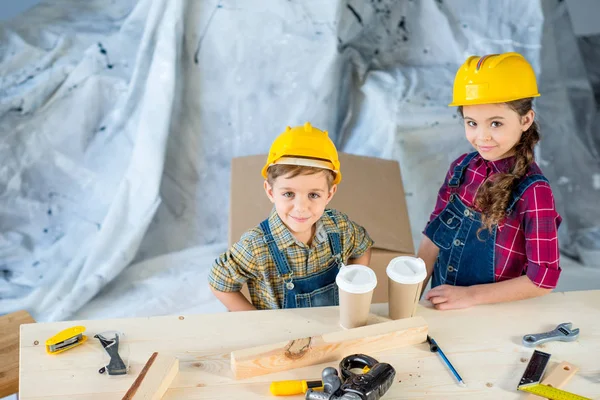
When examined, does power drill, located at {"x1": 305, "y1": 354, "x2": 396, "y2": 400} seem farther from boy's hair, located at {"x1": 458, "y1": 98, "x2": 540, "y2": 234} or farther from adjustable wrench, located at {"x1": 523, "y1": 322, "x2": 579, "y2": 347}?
boy's hair, located at {"x1": 458, "y1": 98, "x2": 540, "y2": 234}

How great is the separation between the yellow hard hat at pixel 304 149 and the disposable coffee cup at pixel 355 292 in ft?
0.83

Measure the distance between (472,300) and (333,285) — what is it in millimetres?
353

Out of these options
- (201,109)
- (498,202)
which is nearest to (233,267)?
(498,202)

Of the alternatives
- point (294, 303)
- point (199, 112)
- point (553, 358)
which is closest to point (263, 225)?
point (294, 303)

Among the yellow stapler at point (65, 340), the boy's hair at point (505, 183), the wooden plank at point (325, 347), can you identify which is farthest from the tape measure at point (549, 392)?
the yellow stapler at point (65, 340)

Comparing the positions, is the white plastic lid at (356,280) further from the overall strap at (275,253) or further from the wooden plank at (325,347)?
the overall strap at (275,253)

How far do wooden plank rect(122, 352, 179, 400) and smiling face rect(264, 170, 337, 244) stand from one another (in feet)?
1.39

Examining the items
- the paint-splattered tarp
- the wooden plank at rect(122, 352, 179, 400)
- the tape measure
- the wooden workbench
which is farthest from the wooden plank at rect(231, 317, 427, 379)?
the paint-splattered tarp

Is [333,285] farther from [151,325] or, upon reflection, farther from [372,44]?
[372,44]

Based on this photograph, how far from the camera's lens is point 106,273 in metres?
2.63

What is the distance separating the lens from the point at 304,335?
1.39 metres

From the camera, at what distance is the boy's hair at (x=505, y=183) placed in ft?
5.23

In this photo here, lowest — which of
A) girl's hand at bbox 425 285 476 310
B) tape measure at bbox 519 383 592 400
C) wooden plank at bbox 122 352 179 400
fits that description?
tape measure at bbox 519 383 592 400

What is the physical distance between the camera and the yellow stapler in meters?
1.32
